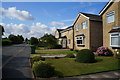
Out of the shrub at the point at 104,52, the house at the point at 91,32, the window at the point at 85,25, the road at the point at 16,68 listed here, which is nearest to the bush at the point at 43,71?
the road at the point at 16,68

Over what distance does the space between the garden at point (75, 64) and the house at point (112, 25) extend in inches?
61.2

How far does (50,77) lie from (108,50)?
1280 cm

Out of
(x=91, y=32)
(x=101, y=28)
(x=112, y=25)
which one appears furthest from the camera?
(x=101, y=28)

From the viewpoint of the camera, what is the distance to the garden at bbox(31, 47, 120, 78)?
23.6 feet

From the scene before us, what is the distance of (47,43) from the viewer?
3186cm

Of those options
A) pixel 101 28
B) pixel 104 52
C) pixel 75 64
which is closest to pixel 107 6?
pixel 101 28

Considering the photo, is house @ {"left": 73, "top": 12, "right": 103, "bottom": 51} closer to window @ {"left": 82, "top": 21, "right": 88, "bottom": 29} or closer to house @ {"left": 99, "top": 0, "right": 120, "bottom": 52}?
window @ {"left": 82, "top": 21, "right": 88, "bottom": 29}

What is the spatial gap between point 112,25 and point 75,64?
9.90 m

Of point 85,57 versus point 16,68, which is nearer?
point 16,68

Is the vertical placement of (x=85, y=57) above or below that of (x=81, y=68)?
above

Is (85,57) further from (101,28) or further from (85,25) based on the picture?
(101,28)

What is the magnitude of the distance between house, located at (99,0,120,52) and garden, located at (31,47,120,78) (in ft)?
5.10

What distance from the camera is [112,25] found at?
16.3 metres

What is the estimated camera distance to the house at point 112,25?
1525 cm
